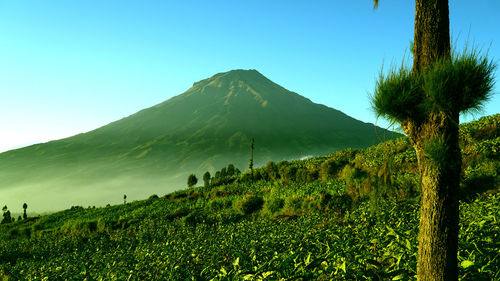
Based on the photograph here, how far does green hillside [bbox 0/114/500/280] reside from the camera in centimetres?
416

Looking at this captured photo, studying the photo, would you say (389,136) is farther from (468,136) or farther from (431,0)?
(468,136)

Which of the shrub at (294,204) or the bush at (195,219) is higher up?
the shrub at (294,204)

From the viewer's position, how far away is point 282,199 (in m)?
34.1

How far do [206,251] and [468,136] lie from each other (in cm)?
3273

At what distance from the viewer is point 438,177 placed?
3.25 metres

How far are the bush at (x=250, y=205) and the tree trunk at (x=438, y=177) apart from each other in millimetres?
33154

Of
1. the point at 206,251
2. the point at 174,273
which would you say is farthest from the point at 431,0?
the point at 206,251

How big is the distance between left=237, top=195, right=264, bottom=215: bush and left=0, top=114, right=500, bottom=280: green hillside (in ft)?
0.43

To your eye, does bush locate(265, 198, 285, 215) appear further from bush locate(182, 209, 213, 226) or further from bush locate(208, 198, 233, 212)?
bush locate(208, 198, 233, 212)

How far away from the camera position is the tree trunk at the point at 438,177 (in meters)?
3.22

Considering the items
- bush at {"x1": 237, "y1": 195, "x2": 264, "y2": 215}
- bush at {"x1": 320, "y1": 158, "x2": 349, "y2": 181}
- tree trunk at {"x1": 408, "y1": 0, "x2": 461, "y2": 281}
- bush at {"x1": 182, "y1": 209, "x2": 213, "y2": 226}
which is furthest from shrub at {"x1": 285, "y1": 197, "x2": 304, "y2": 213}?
tree trunk at {"x1": 408, "y1": 0, "x2": 461, "y2": 281}

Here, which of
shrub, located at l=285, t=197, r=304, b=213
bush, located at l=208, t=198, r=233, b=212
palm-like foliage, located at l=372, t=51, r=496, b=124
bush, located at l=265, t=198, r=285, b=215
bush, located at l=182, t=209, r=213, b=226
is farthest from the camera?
bush, located at l=208, t=198, r=233, b=212

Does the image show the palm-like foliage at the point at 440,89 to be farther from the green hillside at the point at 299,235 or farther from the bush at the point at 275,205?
the bush at the point at 275,205

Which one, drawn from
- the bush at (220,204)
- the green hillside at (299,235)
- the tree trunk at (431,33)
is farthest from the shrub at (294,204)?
the tree trunk at (431,33)
